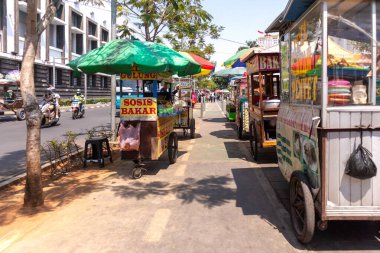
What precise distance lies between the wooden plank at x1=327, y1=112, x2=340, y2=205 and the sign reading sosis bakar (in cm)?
415

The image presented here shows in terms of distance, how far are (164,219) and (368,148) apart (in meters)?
2.62

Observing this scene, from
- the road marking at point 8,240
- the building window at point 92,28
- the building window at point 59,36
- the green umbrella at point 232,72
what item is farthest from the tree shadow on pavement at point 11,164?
the building window at point 92,28

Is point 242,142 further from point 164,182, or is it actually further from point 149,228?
point 149,228

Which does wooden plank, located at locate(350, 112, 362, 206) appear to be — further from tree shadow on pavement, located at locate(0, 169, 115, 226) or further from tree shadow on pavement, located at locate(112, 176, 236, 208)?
tree shadow on pavement, located at locate(0, 169, 115, 226)

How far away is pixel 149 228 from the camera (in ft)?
15.0

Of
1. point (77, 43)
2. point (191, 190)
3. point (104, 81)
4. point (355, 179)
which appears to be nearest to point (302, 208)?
point (355, 179)

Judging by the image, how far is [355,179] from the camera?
3.67 meters

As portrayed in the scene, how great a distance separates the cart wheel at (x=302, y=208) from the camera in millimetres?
3762

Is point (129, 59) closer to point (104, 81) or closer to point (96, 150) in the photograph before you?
point (96, 150)

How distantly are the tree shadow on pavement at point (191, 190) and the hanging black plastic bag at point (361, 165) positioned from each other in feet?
7.62

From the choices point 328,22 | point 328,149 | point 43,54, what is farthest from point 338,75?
point 43,54

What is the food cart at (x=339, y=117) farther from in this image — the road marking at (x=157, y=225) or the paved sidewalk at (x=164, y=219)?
the road marking at (x=157, y=225)

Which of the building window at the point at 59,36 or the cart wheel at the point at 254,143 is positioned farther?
the building window at the point at 59,36

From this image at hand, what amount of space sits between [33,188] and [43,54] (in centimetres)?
3260
